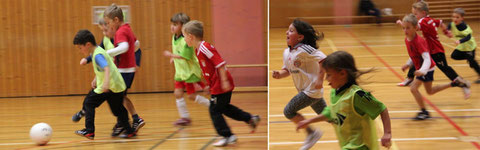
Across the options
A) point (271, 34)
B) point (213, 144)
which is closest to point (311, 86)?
point (213, 144)

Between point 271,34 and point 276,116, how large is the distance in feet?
26.4

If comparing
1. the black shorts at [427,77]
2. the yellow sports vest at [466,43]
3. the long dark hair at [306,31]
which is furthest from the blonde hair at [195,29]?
the yellow sports vest at [466,43]

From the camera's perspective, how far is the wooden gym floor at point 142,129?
5191mm

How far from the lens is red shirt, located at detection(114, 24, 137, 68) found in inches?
218

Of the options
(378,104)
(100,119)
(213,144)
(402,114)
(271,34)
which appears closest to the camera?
(378,104)

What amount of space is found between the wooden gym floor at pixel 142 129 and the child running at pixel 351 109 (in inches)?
77.4

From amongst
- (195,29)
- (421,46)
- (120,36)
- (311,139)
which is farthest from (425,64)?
(120,36)

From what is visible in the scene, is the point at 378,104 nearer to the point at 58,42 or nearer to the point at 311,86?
the point at 311,86

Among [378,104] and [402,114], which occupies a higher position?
[378,104]

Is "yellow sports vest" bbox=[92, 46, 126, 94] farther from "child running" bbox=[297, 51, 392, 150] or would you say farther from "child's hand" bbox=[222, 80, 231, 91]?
"child running" bbox=[297, 51, 392, 150]

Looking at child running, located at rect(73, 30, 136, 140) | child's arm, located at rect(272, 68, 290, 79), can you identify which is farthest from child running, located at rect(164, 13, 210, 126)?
child's arm, located at rect(272, 68, 290, 79)

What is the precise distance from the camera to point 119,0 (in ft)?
27.9

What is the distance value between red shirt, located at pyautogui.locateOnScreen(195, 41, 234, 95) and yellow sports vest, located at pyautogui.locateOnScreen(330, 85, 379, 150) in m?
1.94

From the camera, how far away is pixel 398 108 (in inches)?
255
